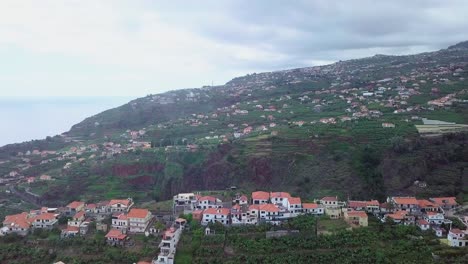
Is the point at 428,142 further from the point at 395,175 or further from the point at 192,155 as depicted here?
the point at 192,155

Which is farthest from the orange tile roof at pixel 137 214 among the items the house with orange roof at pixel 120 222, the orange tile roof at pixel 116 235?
the orange tile roof at pixel 116 235

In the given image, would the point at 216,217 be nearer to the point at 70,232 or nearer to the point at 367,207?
the point at 70,232

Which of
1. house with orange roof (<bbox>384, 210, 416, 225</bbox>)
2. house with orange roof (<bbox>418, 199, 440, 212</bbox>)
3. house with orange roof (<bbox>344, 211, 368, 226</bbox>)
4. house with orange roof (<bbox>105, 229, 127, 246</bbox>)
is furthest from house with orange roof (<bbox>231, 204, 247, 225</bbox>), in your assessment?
house with orange roof (<bbox>418, 199, 440, 212</bbox>)

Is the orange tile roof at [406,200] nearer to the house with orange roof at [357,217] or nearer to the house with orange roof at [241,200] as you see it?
the house with orange roof at [357,217]

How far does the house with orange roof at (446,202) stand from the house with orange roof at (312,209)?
27.7 feet

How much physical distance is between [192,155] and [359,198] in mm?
22082

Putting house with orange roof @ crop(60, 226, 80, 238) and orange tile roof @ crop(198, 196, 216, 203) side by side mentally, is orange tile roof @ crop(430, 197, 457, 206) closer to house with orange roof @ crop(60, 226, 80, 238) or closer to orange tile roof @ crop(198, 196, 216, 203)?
orange tile roof @ crop(198, 196, 216, 203)

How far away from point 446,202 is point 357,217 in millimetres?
7356

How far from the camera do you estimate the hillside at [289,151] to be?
3700 cm

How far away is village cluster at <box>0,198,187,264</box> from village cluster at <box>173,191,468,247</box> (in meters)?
2.91

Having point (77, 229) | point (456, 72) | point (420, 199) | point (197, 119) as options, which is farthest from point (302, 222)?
point (456, 72)

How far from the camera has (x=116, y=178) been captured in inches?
1838

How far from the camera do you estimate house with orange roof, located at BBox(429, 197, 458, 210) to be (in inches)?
1171

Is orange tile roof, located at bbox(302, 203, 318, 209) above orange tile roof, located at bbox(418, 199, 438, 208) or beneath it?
above
